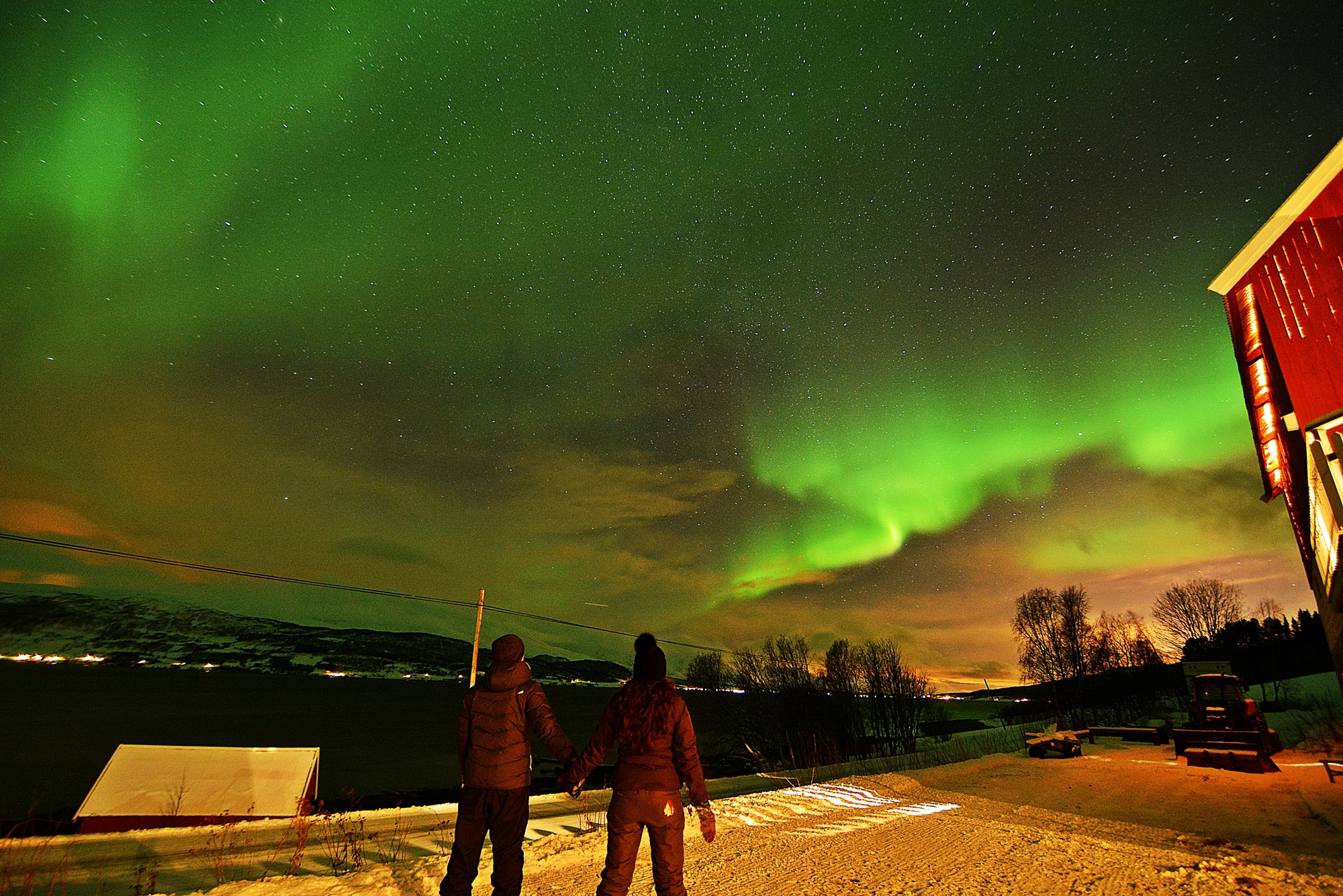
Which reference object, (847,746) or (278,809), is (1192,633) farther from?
(278,809)

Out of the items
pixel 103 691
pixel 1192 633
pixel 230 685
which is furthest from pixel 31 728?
pixel 1192 633

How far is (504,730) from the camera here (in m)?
4.57

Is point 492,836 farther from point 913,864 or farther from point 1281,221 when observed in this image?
point 1281,221

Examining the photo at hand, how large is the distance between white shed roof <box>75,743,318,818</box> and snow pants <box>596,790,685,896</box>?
13.0m

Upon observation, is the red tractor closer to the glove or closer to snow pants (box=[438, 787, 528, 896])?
the glove


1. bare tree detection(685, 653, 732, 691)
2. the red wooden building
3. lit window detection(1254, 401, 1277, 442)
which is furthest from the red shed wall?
bare tree detection(685, 653, 732, 691)

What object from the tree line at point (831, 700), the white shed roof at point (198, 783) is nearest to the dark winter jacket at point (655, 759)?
the white shed roof at point (198, 783)

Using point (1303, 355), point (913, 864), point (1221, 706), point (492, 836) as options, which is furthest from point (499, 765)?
point (1221, 706)

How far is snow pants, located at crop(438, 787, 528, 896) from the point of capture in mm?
4434

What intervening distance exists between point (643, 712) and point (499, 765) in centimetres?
120

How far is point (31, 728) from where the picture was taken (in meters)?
95.4

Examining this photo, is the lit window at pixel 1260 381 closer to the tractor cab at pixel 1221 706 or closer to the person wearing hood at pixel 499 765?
the tractor cab at pixel 1221 706

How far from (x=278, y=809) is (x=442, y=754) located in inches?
3065

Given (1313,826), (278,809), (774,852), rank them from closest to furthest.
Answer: (774,852)
(1313,826)
(278,809)
